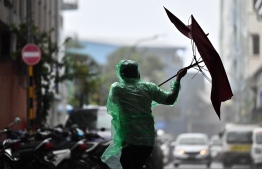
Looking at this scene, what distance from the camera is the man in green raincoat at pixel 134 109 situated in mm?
8828

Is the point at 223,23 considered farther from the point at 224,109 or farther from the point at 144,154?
the point at 144,154

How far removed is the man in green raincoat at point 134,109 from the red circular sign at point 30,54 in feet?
37.6

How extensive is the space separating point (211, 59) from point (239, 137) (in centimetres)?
3371

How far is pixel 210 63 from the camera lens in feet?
29.3

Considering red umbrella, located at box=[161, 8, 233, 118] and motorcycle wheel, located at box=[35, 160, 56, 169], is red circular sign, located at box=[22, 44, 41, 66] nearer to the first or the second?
motorcycle wheel, located at box=[35, 160, 56, 169]

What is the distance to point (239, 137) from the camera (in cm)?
4225

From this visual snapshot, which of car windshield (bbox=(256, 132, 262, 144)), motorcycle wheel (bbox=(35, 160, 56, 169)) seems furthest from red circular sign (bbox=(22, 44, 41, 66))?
→ car windshield (bbox=(256, 132, 262, 144))

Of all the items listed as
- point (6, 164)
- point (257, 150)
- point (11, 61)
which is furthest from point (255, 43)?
point (6, 164)

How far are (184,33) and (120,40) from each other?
467 ft

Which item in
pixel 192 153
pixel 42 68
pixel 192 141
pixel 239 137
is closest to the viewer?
pixel 42 68

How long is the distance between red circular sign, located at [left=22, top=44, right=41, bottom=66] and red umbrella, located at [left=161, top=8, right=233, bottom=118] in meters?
11.7

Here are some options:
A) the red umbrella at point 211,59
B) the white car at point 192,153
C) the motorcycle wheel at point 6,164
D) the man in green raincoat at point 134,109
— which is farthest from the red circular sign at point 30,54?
the white car at point 192,153

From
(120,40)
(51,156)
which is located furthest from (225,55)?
(51,156)

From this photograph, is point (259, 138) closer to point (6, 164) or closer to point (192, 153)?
point (192, 153)
